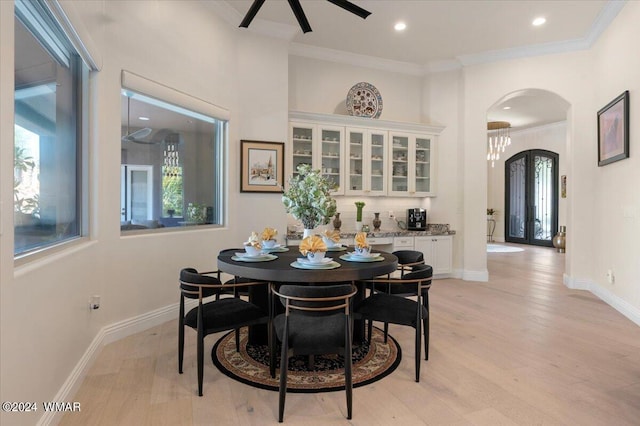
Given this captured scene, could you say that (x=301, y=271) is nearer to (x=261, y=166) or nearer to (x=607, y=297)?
(x=261, y=166)

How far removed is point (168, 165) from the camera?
3916 mm

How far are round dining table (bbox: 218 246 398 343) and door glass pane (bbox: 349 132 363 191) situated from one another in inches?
108

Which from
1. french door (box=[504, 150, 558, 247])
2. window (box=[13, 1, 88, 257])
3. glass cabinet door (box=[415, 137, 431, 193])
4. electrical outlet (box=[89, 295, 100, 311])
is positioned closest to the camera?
window (box=[13, 1, 88, 257])

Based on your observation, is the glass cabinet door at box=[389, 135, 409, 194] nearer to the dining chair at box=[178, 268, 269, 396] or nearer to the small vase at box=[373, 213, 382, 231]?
the small vase at box=[373, 213, 382, 231]

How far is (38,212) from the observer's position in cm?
212

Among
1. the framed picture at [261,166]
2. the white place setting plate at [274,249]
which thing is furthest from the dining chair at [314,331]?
the framed picture at [261,166]

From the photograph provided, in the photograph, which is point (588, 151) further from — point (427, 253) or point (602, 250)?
point (427, 253)

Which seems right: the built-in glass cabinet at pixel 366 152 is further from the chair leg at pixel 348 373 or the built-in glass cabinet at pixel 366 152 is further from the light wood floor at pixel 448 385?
the chair leg at pixel 348 373

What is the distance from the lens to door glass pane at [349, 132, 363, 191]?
223 inches

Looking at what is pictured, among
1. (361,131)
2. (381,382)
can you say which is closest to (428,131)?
(361,131)

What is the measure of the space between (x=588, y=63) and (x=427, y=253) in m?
3.37

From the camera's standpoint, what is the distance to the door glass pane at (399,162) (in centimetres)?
592

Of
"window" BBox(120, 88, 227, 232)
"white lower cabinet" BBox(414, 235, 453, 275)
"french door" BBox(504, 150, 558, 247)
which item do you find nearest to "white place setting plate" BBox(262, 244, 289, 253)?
"window" BBox(120, 88, 227, 232)

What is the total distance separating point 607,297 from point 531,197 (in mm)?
7054
